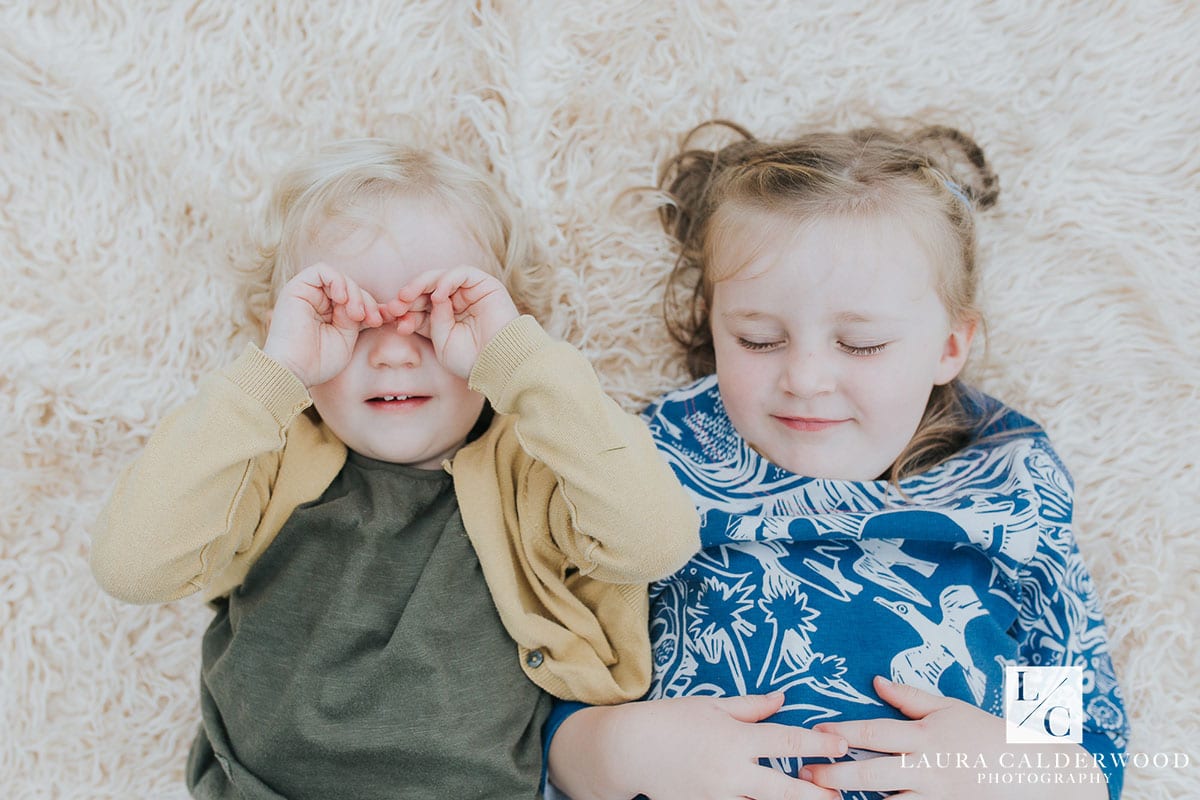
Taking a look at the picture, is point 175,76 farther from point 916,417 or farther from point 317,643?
point 916,417

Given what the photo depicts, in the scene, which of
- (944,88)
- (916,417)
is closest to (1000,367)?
(916,417)

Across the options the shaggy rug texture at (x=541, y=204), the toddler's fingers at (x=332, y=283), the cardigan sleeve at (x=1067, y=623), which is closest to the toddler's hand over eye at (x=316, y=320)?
the toddler's fingers at (x=332, y=283)

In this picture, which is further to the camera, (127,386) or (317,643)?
(127,386)

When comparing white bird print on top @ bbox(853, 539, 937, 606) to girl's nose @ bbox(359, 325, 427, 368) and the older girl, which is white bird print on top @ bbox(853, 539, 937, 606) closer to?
the older girl

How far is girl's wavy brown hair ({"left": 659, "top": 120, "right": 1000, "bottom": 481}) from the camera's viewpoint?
1.54 metres

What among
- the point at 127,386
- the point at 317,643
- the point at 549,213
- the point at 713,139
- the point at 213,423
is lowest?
the point at 317,643

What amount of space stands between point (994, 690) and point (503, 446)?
0.85 meters

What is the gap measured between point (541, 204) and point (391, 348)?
434mm

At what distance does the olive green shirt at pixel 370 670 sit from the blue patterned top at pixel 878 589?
0.28 metres

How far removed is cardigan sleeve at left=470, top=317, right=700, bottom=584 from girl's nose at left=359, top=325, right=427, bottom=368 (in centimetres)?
13

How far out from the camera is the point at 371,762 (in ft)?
4.72

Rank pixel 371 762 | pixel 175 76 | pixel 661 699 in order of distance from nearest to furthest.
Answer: pixel 371 762, pixel 661 699, pixel 175 76

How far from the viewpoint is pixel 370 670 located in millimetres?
1445

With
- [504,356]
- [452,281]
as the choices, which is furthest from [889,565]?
[452,281]
